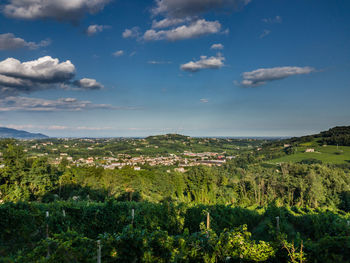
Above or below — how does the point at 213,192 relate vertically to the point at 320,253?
below

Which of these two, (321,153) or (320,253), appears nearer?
(320,253)

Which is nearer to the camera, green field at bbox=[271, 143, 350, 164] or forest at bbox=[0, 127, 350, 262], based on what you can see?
forest at bbox=[0, 127, 350, 262]

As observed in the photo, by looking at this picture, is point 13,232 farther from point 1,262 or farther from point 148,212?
point 1,262

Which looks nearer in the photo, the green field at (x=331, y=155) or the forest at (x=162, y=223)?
the forest at (x=162, y=223)

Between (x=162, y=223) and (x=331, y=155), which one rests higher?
(x=162, y=223)

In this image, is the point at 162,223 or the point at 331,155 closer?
the point at 162,223

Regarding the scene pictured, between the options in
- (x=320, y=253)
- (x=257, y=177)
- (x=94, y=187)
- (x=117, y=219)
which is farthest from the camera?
(x=257, y=177)

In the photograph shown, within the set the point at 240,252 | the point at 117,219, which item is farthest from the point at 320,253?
the point at 117,219

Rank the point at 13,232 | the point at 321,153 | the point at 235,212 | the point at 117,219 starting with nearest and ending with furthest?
1. the point at 13,232
2. the point at 117,219
3. the point at 235,212
4. the point at 321,153
